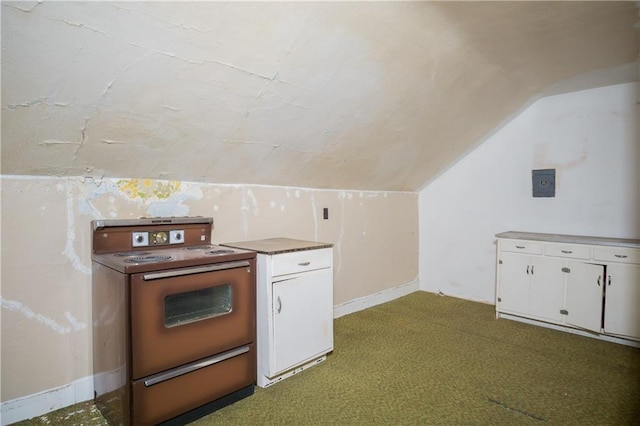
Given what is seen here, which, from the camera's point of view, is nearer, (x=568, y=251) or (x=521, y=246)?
(x=568, y=251)

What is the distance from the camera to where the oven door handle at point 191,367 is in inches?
70.3


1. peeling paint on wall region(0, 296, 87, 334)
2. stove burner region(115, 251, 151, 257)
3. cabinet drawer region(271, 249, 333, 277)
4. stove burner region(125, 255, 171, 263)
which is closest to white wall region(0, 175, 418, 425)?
peeling paint on wall region(0, 296, 87, 334)

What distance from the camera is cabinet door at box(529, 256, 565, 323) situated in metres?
3.17

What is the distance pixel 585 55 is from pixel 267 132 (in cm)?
242

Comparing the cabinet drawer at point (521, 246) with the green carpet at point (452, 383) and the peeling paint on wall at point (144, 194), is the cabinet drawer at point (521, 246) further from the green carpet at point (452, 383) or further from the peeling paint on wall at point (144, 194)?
the peeling paint on wall at point (144, 194)

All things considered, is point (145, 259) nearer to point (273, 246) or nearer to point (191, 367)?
point (191, 367)

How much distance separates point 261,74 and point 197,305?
1328 mm

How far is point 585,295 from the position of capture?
3.04 m

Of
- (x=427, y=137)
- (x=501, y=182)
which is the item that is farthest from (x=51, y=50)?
(x=501, y=182)

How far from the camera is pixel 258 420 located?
1.93 meters

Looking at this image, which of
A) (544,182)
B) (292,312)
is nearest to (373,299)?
(292,312)

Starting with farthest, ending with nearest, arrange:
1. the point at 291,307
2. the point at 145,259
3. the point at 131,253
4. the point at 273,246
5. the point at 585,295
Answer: the point at 585,295 → the point at 273,246 → the point at 291,307 → the point at 131,253 → the point at 145,259

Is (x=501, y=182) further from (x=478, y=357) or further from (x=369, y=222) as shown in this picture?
(x=478, y=357)

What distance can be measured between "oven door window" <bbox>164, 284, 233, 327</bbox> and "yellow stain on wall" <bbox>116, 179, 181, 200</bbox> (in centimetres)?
74
